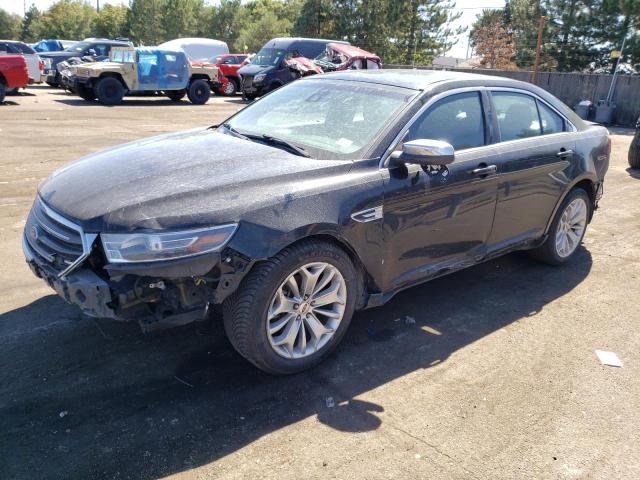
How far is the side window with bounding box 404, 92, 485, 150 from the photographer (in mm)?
3799

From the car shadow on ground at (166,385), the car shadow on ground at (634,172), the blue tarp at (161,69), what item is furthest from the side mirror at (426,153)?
the blue tarp at (161,69)

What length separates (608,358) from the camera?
12.3 ft

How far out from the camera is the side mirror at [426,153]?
3.36 metres

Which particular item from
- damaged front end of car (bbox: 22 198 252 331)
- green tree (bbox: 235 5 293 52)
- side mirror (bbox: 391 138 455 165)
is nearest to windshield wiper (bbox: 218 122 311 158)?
side mirror (bbox: 391 138 455 165)

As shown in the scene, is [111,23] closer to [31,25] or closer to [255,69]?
[31,25]

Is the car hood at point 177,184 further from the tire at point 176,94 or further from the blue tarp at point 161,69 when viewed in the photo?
the tire at point 176,94

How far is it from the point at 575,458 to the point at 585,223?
3224 mm

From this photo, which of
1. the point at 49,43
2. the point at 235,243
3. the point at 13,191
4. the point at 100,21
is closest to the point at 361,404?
the point at 235,243

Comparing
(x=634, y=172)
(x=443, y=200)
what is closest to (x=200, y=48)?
(x=634, y=172)

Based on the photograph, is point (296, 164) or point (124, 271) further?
point (296, 164)

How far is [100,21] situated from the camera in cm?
6366

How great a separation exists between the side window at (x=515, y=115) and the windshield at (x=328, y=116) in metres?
0.93

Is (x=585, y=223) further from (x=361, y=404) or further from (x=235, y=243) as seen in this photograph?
(x=235, y=243)

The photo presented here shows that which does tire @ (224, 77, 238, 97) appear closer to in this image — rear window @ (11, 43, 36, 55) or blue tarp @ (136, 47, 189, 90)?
blue tarp @ (136, 47, 189, 90)
